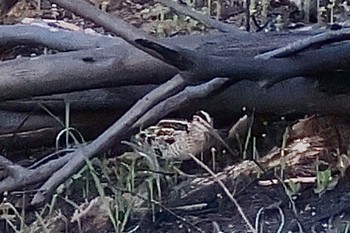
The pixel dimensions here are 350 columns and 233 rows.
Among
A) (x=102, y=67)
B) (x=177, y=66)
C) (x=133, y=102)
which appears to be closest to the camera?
(x=177, y=66)

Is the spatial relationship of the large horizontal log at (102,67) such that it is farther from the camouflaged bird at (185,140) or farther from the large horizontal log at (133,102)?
A: the camouflaged bird at (185,140)

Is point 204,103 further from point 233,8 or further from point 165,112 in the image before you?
point 233,8

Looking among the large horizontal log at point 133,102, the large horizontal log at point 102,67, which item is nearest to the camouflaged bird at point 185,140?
the large horizontal log at point 133,102

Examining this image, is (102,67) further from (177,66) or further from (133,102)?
(177,66)

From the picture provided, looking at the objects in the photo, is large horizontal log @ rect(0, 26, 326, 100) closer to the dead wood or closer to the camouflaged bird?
the dead wood

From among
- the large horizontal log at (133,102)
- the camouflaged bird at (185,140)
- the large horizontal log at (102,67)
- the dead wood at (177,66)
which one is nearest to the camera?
the dead wood at (177,66)

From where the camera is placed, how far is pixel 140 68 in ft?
7.14

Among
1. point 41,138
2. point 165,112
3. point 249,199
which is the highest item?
point 165,112

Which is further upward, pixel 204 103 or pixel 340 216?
pixel 204 103

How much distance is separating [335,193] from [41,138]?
0.82 metres

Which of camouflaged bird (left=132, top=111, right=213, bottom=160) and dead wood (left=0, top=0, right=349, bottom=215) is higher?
dead wood (left=0, top=0, right=349, bottom=215)

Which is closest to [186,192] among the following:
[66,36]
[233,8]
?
[66,36]

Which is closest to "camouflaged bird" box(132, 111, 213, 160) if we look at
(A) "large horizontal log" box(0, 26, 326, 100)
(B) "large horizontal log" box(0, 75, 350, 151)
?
(B) "large horizontal log" box(0, 75, 350, 151)

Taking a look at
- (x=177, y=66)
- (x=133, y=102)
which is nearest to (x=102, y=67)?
(x=133, y=102)
